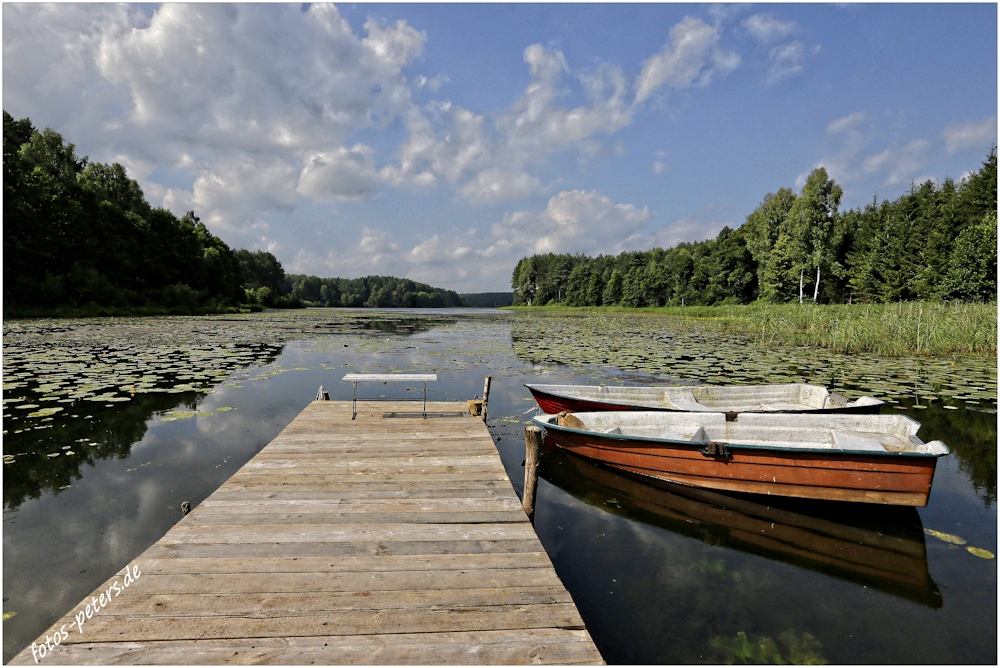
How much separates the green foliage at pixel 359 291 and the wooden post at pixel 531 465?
128196 mm

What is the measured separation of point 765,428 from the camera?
600 cm

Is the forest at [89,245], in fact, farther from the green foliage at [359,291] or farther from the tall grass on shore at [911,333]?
the green foliage at [359,291]

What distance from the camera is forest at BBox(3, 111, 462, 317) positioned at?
105 feet

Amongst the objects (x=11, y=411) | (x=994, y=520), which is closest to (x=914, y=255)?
(x=994, y=520)

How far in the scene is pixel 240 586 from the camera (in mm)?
2775

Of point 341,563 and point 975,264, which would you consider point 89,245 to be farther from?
point 975,264

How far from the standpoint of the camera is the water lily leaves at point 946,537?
440 cm

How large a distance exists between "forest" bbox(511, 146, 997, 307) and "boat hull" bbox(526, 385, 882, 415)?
32.2m

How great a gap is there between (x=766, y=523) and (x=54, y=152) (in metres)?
60.5

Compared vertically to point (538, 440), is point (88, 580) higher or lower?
lower

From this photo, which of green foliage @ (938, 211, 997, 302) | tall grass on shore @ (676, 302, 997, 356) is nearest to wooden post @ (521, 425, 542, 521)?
tall grass on shore @ (676, 302, 997, 356)

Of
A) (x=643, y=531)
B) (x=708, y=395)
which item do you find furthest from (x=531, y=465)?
(x=708, y=395)

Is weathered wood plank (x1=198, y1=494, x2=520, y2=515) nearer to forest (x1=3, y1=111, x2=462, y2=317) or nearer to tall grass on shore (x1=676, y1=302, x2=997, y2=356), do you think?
tall grass on shore (x1=676, y1=302, x2=997, y2=356)

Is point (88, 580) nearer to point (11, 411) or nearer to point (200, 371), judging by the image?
point (11, 411)
